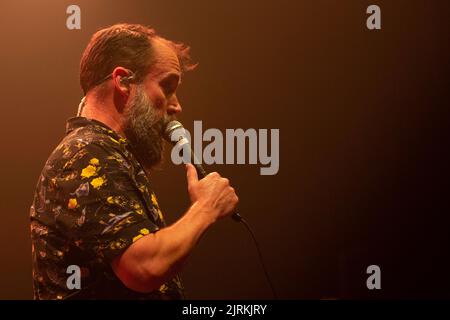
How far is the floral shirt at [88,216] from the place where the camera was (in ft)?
3.34

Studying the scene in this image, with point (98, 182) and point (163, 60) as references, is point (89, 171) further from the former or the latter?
point (163, 60)

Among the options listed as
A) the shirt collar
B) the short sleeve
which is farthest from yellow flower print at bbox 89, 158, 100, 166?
the shirt collar

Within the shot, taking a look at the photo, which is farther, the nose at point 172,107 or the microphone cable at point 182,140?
the nose at point 172,107

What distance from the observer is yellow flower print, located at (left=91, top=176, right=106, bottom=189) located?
3.41 feet

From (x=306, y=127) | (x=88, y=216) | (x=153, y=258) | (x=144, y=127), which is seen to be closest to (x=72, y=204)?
(x=88, y=216)

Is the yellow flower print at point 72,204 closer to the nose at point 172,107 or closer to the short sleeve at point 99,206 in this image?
the short sleeve at point 99,206

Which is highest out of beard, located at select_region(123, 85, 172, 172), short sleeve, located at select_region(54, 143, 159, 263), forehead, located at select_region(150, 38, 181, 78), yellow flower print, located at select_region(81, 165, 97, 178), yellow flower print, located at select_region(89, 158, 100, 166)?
forehead, located at select_region(150, 38, 181, 78)

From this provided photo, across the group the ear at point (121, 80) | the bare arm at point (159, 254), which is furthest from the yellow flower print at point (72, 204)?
the ear at point (121, 80)

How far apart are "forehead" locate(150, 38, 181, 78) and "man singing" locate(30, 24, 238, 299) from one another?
4cm

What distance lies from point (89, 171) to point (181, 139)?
13.5 inches

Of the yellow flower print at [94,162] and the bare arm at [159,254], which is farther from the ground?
the yellow flower print at [94,162]

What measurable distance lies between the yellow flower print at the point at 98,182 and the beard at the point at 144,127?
316 mm

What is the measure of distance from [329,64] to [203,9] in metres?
0.66

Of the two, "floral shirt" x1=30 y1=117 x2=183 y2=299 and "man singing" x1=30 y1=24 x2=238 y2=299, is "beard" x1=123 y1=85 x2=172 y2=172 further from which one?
"floral shirt" x1=30 y1=117 x2=183 y2=299
